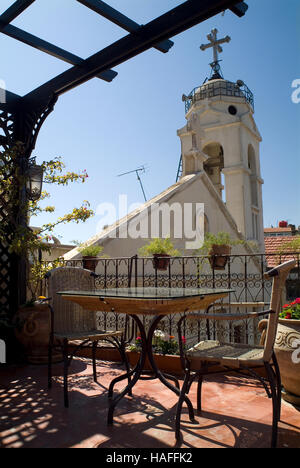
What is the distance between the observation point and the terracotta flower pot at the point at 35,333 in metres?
4.57

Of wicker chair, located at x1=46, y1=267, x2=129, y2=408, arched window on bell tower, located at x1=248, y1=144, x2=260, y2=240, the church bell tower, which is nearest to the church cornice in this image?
the church bell tower

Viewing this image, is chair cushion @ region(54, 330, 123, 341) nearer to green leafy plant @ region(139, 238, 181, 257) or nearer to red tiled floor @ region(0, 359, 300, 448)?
red tiled floor @ region(0, 359, 300, 448)

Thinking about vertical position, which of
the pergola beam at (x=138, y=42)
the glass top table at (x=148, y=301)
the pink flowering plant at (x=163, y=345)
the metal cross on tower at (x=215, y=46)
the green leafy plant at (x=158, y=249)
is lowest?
the pink flowering plant at (x=163, y=345)

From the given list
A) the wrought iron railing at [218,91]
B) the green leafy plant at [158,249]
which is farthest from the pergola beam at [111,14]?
the wrought iron railing at [218,91]

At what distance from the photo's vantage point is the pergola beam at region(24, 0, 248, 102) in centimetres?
341

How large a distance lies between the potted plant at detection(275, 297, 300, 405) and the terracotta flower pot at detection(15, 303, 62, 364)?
9.37ft

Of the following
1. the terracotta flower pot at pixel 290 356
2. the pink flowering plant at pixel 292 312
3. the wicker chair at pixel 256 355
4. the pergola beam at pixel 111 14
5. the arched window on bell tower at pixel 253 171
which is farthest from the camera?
the arched window on bell tower at pixel 253 171

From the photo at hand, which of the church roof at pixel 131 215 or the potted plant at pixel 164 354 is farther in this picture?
the church roof at pixel 131 215

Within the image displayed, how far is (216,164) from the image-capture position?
1792 cm

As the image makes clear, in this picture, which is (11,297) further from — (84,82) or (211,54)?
(211,54)

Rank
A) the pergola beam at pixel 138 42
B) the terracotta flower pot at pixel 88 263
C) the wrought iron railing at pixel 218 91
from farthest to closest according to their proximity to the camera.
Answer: the wrought iron railing at pixel 218 91 < the terracotta flower pot at pixel 88 263 < the pergola beam at pixel 138 42

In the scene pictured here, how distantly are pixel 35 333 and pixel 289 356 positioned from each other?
10.1 feet

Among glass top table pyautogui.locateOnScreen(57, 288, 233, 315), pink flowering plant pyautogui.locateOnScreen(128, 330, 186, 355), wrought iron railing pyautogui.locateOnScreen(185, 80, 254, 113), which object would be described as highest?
wrought iron railing pyautogui.locateOnScreen(185, 80, 254, 113)

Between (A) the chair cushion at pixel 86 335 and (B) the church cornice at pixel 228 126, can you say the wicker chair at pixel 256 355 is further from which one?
(B) the church cornice at pixel 228 126
